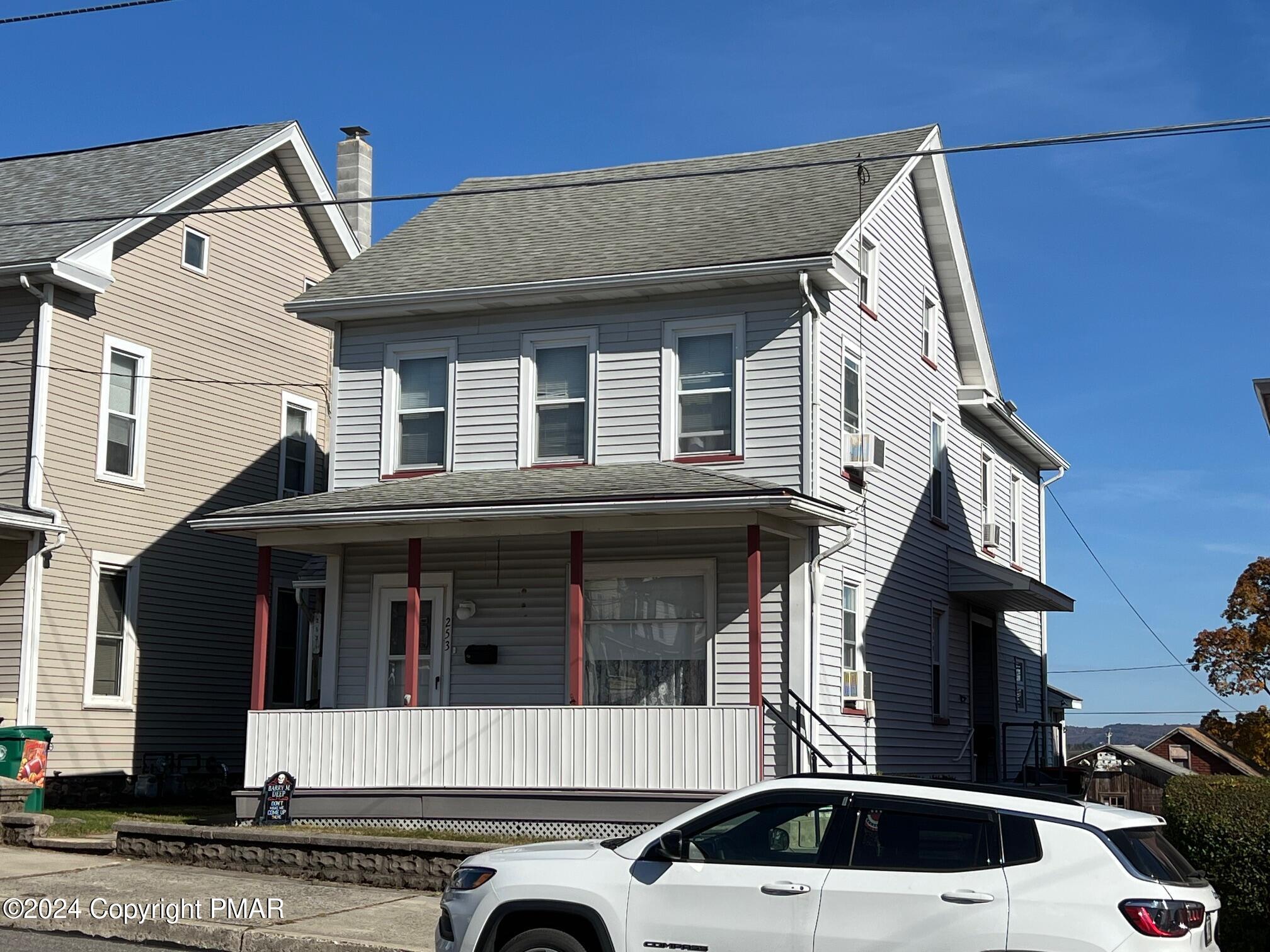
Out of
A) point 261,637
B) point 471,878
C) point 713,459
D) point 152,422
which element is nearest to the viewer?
point 471,878

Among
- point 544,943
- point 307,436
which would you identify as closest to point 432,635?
point 307,436

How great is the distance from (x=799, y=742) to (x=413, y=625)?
183 inches

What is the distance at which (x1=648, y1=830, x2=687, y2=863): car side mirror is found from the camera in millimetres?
8227

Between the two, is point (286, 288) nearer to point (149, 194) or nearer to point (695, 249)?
A: point (149, 194)

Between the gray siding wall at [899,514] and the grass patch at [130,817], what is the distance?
25.6 ft

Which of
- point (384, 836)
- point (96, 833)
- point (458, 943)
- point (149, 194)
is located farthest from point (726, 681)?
point (149, 194)

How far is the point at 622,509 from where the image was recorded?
1638 centimetres

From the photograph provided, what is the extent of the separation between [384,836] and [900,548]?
893 cm

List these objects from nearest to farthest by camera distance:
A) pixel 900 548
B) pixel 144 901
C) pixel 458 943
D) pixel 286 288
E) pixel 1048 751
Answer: pixel 458 943 → pixel 144 901 → pixel 900 548 → pixel 286 288 → pixel 1048 751

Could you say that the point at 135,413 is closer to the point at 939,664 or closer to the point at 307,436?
the point at 307,436

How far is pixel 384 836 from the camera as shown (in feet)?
51.0

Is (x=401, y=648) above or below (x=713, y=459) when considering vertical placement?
below

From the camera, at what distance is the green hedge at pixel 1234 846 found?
10.9m

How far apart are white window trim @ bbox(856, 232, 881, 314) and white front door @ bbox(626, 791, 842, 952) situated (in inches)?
490
